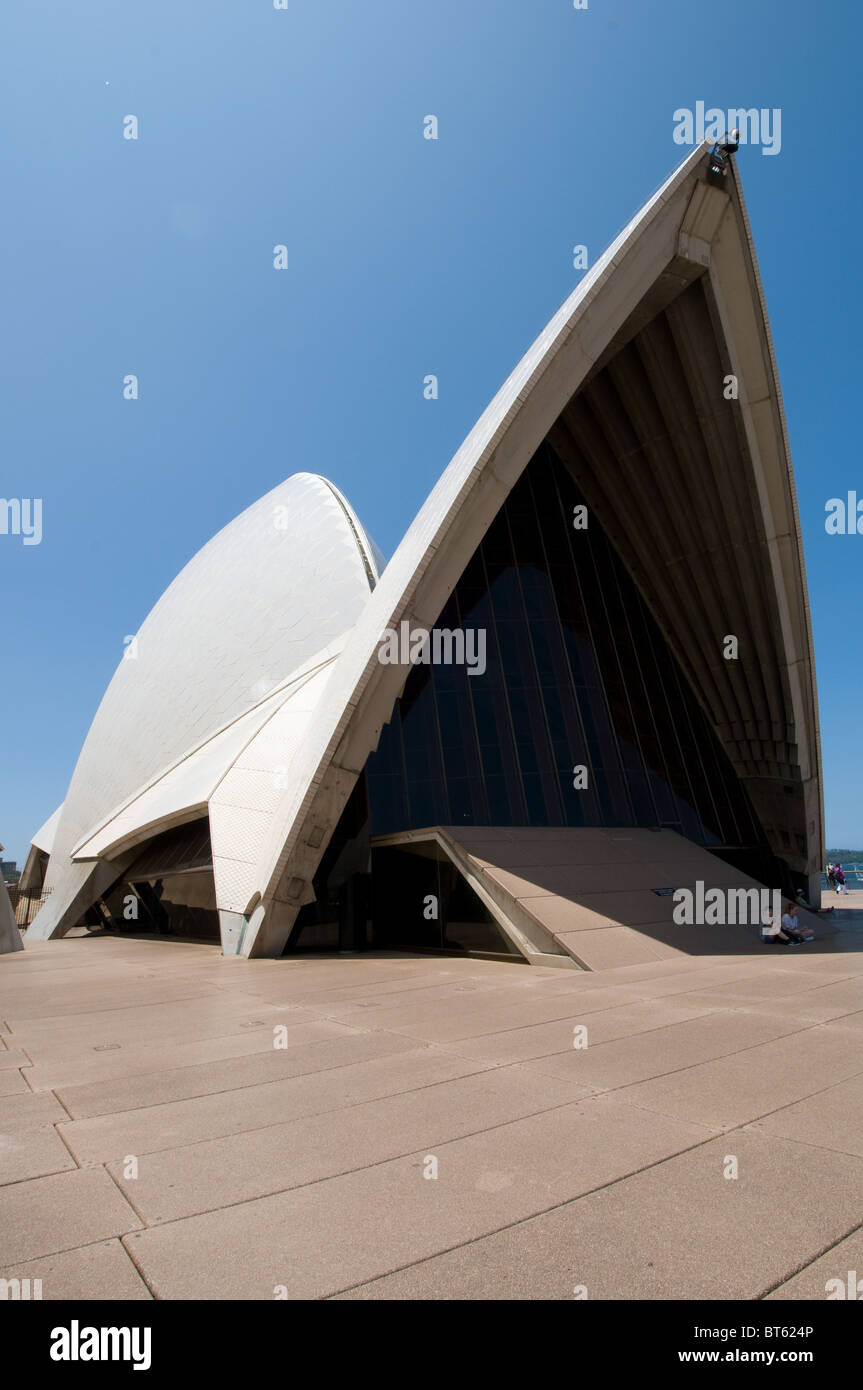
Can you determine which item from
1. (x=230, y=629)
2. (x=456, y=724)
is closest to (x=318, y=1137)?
(x=456, y=724)

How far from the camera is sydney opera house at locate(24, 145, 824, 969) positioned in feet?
44.1

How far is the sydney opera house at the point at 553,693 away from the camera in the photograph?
529 inches

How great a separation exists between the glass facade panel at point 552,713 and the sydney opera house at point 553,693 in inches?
2.6

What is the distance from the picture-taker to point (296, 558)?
2644cm

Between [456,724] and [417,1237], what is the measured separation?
13701mm

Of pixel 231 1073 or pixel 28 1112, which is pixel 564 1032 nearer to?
pixel 231 1073

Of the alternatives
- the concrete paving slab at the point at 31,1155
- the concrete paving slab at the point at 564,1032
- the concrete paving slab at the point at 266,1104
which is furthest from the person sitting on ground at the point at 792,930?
the concrete paving slab at the point at 31,1155

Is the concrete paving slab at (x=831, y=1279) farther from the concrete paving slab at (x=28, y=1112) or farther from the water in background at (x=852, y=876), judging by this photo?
the water in background at (x=852, y=876)

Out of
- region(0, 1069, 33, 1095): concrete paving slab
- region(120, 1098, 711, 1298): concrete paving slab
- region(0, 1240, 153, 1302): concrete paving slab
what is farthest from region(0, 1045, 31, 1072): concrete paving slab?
region(120, 1098, 711, 1298): concrete paving slab

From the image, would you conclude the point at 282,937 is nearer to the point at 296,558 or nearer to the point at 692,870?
the point at 692,870

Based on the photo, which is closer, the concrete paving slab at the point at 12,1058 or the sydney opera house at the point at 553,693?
the concrete paving slab at the point at 12,1058

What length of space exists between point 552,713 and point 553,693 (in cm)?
56

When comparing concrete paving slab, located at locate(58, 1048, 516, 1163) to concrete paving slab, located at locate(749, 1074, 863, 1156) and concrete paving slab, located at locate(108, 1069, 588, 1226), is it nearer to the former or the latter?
concrete paving slab, located at locate(108, 1069, 588, 1226)

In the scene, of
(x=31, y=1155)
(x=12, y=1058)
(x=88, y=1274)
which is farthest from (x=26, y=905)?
(x=88, y=1274)
